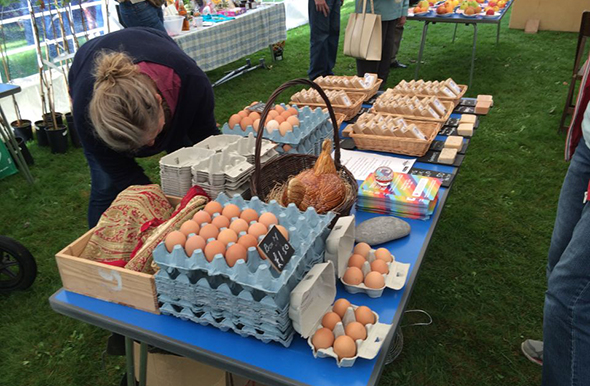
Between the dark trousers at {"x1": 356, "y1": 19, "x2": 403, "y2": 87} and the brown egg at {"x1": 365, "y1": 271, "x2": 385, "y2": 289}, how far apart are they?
3.36 meters

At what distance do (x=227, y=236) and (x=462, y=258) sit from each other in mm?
1995

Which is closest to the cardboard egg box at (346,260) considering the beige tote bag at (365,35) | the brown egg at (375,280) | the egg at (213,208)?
the brown egg at (375,280)

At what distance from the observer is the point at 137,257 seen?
126 cm

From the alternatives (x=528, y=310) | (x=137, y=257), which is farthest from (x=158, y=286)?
(x=528, y=310)

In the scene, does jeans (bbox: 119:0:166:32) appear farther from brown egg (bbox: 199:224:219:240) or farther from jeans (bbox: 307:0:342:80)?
brown egg (bbox: 199:224:219:240)

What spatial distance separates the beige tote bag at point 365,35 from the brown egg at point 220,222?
275 centimetres

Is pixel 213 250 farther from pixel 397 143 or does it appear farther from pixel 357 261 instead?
pixel 397 143

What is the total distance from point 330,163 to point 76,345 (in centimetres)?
166

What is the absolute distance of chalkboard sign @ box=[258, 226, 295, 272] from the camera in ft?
3.57

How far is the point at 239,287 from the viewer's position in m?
1.13

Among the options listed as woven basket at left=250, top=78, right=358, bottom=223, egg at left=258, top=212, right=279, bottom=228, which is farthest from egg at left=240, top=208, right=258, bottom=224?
woven basket at left=250, top=78, right=358, bottom=223

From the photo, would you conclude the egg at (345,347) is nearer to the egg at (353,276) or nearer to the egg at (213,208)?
the egg at (353,276)

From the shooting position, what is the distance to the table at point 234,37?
5.06 metres

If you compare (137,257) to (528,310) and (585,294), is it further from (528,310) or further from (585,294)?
(528,310)
